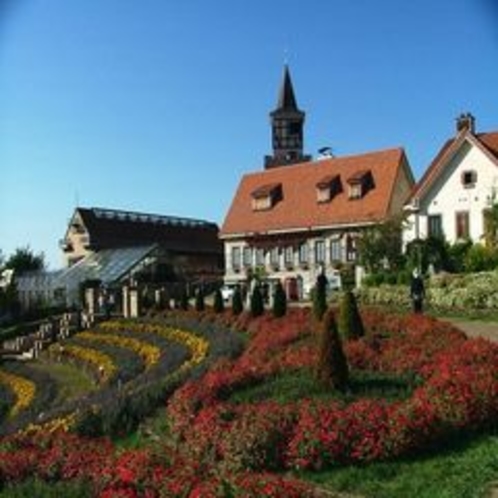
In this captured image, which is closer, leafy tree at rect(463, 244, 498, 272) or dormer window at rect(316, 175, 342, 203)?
leafy tree at rect(463, 244, 498, 272)

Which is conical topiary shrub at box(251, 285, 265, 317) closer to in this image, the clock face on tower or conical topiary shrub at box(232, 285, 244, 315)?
conical topiary shrub at box(232, 285, 244, 315)

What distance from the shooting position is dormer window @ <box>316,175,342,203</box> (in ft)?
201

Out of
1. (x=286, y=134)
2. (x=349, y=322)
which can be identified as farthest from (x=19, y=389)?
(x=286, y=134)

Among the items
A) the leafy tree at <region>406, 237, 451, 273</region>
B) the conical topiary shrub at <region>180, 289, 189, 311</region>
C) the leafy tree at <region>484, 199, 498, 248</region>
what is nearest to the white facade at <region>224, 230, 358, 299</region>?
the leafy tree at <region>406, 237, 451, 273</region>

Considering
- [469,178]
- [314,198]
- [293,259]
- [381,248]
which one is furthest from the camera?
[314,198]

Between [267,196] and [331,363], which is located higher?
[267,196]

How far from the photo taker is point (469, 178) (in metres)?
49.0

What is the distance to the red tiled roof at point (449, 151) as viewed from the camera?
49062 millimetres

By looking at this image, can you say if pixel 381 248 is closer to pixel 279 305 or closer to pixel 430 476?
pixel 279 305

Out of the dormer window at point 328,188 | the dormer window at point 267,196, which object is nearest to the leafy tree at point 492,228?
the dormer window at point 328,188

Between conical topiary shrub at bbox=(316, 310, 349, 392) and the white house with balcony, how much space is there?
3327 centimetres

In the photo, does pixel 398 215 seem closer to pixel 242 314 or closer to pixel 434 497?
pixel 242 314

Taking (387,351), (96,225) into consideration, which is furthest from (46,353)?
(96,225)

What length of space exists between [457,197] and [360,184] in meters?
10.8
